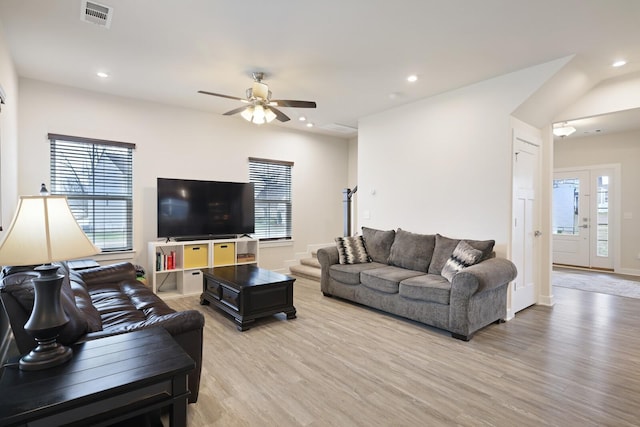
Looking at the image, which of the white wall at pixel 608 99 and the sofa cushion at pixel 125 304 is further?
the white wall at pixel 608 99

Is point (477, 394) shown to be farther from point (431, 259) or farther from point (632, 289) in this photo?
point (632, 289)

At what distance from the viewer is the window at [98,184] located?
14.1 feet

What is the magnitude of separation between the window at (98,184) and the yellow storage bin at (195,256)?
2.63 feet

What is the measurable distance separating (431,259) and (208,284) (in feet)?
9.33

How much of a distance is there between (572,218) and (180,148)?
8224mm

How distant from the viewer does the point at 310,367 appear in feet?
8.81

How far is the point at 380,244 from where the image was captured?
4781 millimetres

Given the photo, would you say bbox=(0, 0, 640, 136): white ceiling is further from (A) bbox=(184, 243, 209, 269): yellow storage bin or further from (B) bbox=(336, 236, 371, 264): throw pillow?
(A) bbox=(184, 243, 209, 269): yellow storage bin

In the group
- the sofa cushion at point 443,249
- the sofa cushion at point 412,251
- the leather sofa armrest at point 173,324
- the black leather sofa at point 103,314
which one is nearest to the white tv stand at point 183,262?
the black leather sofa at point 103,314

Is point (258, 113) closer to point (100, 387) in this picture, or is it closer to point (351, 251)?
point (351, 251)

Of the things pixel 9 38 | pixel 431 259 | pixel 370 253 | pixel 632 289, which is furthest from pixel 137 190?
pixel 632 289

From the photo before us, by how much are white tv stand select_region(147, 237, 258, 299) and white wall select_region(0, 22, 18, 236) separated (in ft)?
5.49

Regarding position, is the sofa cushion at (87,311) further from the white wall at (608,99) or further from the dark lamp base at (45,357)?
the white wall at (608,99)

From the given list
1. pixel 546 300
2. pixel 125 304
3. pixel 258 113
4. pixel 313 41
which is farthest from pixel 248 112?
pixel 546 300
